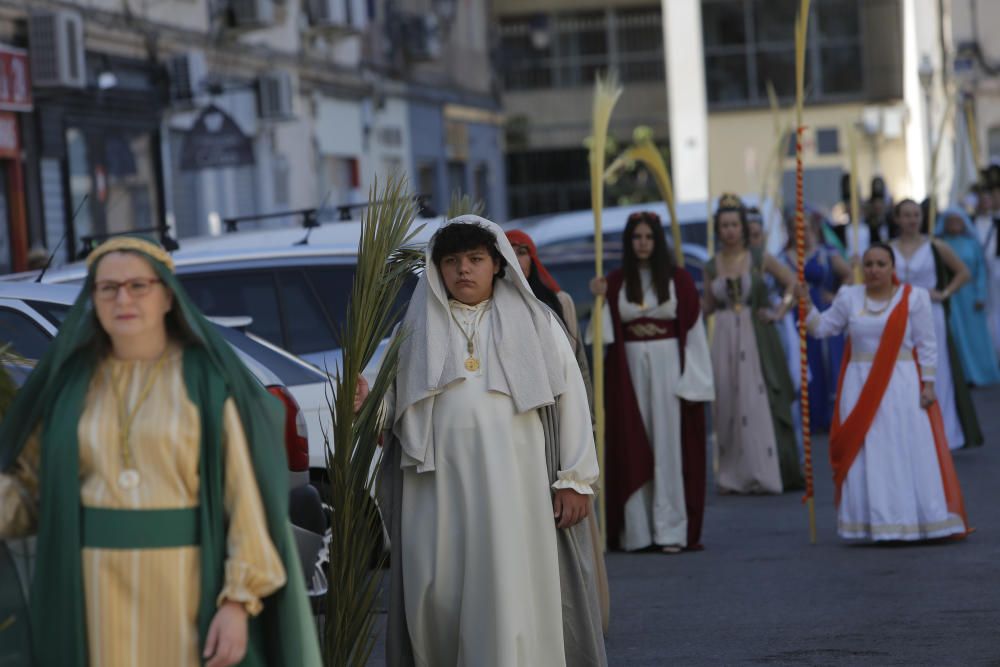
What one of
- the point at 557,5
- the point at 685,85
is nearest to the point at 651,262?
the point at 685,85

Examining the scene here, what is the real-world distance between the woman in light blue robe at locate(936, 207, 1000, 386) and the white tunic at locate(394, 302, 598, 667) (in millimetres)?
13405

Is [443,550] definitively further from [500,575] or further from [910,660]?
[910,660]

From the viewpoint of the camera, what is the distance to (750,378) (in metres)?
14.0

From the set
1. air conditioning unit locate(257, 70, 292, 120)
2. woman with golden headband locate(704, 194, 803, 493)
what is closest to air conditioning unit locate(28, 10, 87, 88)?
air conditioning unit locate(257, 70, 292, 120)

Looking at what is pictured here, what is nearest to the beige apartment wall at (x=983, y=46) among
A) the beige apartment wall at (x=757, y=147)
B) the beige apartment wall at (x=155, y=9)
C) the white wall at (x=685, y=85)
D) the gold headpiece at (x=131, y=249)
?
the beige apartment wall at (x=757, y=147)

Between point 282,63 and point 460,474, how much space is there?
21703mm

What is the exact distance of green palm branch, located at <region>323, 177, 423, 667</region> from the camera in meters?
6.33

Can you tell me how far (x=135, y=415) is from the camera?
4695 millimetres

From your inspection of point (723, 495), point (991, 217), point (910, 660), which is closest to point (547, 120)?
point (991, 217)

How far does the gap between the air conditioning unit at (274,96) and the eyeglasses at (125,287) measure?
21.5m

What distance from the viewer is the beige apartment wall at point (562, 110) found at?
168 feet

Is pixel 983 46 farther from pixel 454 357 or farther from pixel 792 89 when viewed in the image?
pixel 454 357

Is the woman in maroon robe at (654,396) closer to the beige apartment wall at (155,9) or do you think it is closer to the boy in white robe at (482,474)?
the boy in white robe at (482,474)

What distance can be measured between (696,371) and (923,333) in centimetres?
121
